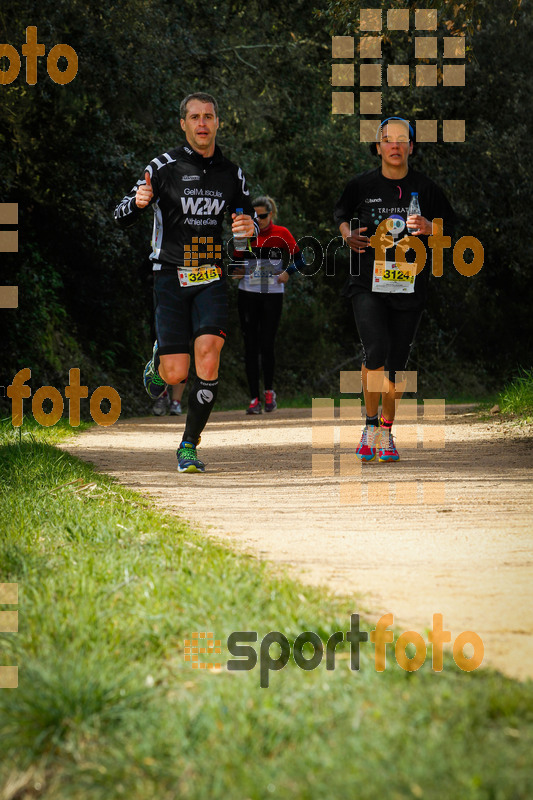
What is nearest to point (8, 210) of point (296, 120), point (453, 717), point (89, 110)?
point (89, 110)

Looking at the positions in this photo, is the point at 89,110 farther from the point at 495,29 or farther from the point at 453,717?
the point at 453,717

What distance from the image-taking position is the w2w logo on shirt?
6.90 metres

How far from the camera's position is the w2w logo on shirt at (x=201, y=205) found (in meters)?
6.90

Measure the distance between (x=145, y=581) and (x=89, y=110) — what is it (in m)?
12.4

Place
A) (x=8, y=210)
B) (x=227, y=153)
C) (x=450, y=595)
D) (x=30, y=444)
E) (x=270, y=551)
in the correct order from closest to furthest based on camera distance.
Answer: (x=450, y=595), (x=270, y=551), (x=30, y=444), (x=8, y=210), (x=227, y=153)

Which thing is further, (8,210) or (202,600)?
(8,210)

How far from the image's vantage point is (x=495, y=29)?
19.4 meters

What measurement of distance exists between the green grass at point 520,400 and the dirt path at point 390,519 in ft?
3.59

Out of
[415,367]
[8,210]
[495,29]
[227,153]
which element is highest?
[495,29]
